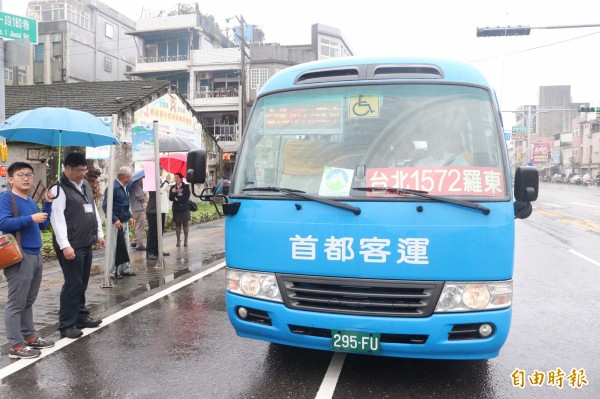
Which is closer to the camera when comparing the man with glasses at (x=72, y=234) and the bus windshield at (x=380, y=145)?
the bus windshield at (x=380, y=145)

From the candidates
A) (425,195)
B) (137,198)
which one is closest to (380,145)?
(425,195)

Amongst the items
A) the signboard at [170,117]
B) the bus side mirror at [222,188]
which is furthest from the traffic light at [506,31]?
the bus side mirror at [222,188]

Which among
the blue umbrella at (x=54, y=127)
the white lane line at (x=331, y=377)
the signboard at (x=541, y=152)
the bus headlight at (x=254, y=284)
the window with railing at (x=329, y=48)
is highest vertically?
the window with railing at (x=329, y=48)

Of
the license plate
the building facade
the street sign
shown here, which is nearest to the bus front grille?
the license plate

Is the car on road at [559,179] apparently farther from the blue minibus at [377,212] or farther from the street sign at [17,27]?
the blue minibus at [377,212]

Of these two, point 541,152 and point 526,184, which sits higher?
point 541,152

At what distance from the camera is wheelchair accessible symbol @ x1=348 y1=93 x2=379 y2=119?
3.87 metres

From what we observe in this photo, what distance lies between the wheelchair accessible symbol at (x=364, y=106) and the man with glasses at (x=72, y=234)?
2.78m

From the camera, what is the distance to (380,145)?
148 inches

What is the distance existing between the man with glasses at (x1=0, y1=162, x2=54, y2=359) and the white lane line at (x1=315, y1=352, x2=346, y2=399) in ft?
8.75

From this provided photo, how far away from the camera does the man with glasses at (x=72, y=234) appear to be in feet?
15.3

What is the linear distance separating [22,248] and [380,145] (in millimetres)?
3315

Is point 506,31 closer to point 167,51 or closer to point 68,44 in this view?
point 167,51

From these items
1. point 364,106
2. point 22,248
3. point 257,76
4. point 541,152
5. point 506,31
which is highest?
point 257,76
